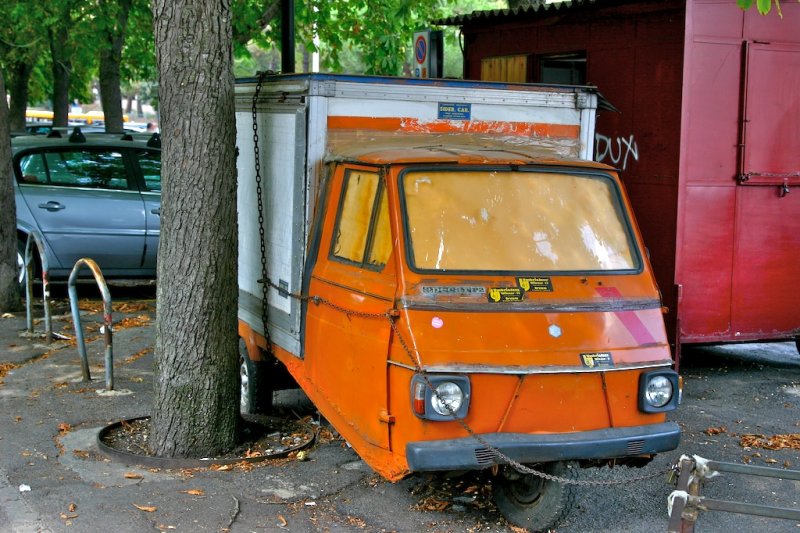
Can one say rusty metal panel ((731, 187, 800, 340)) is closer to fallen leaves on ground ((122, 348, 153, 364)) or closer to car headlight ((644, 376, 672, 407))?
car headlight ((644, 376, 672, 407))

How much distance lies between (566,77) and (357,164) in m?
5.19

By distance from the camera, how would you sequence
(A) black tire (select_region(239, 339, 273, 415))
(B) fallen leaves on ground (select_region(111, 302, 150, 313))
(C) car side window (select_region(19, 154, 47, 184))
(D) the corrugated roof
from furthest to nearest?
(C) car side window (select_region(19, 154, 47, 184)) < (B) fallen leaves on ground (select_region(111, 302, 150, 313)) < (D) the corrugated roof < (A) black tire (select_region(239, 339, 273, 415))

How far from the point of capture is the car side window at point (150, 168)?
12680 millimetres

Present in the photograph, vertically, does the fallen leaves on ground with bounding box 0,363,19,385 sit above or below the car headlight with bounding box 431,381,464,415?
below

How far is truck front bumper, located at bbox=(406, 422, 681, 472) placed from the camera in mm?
4898

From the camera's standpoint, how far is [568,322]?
5273mm

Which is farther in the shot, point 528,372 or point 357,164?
point 357,164

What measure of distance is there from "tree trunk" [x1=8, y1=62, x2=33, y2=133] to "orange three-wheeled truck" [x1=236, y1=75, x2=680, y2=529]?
58.3 ft

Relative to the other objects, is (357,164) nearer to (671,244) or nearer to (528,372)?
(528,372)

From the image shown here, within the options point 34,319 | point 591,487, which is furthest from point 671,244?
point 34,319

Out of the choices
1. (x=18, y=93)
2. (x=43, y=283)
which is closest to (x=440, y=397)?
(x=43, y=283)

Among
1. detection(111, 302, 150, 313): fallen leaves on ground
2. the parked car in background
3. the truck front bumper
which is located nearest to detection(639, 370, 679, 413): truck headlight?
the truck front bumper

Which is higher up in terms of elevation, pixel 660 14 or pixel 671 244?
pixel 660 14

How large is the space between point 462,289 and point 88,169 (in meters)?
8.48
